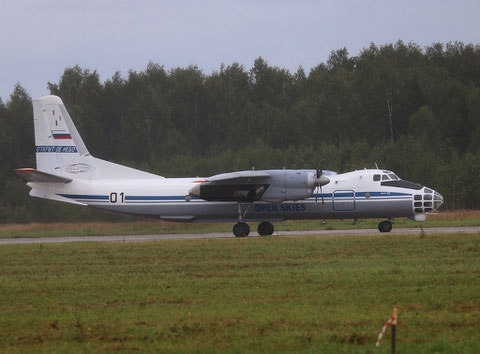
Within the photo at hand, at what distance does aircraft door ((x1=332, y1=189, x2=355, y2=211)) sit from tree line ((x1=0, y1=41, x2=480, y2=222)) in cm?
1872

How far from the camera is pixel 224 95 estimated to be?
75.5 metres

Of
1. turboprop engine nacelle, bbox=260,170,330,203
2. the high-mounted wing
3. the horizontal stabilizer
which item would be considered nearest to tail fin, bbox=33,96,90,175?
the horizontal stabilizer

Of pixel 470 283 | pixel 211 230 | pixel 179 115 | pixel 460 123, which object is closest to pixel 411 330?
pixel 470 283

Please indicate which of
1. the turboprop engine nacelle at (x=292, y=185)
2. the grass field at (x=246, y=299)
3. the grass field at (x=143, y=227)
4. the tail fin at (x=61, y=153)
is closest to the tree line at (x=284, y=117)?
the grass field at (x=143, y=227)

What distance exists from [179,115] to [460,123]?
87.7ft

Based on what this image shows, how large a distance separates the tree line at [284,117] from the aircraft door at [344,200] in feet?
61.4

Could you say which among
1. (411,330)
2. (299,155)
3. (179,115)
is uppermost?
(179,115)

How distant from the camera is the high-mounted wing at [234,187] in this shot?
3246cm

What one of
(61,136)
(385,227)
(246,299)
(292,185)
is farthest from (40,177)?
(246,299)

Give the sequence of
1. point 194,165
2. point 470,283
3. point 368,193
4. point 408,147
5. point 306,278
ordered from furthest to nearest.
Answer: point 408,147, point 194,165, point 368,193, point 306,278, point 470,283

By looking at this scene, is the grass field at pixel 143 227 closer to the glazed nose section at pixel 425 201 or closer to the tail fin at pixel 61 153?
the tail fin at pixel 61 153

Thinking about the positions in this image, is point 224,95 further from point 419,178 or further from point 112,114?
point 419,178

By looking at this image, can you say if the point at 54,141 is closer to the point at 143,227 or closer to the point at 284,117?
the point at 143,227

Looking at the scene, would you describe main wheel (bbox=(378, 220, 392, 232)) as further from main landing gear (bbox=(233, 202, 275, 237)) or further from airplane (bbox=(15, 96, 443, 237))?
main landing gear (bbox=(233, 202, 275, 237))
